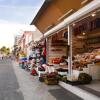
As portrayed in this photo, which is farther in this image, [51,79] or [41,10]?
[41,10]

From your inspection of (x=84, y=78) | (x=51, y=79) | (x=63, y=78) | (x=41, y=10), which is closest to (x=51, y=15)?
(x=41, y=10)

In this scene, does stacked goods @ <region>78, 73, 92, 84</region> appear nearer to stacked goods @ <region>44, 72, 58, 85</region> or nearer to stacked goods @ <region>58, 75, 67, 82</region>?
stacked goods @ <region>58, 75, 67, 82</region>

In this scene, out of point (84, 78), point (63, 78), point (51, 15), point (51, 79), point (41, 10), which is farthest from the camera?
point (41, 10)

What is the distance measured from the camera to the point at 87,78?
10867 mm

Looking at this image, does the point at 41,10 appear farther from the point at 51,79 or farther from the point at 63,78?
the point at 63,78

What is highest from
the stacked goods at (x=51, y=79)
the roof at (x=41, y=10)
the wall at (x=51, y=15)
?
the roof at (x=41, y=10)

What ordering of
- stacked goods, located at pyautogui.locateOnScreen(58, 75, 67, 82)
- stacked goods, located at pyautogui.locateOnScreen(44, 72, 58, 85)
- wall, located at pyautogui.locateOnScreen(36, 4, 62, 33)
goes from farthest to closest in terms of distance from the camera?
wall, located at pyautogui.locateOnScreen(36, 4, 62, 33)
stacked goods, located at pyautogui.locateOnScreen(44, 72, 58, 85)
stacked goods, located at pyautogui.locateOnScreen(58, 75, 67, 82)

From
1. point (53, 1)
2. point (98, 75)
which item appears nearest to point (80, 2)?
point (98, 75)

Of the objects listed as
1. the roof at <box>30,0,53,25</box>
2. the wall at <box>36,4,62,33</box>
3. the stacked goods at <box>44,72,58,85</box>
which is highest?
the roof at <box>30,0,53,25</box>

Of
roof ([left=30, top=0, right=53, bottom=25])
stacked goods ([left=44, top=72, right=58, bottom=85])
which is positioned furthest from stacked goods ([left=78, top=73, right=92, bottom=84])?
roof ([left=30, top=0, right=53, bottom=25])

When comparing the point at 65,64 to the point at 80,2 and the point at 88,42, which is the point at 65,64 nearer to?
the point at 88,42

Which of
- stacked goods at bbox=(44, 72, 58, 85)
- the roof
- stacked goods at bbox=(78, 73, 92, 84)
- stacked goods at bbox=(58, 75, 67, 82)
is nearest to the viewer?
stacked goods at bbox=(78, 73, 92, 84)

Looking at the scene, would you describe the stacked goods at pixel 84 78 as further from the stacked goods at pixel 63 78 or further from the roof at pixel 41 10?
the roof at pixel 41 10

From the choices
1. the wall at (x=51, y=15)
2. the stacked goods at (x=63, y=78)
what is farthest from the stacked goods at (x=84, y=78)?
the wall at (x=51, y=15)
